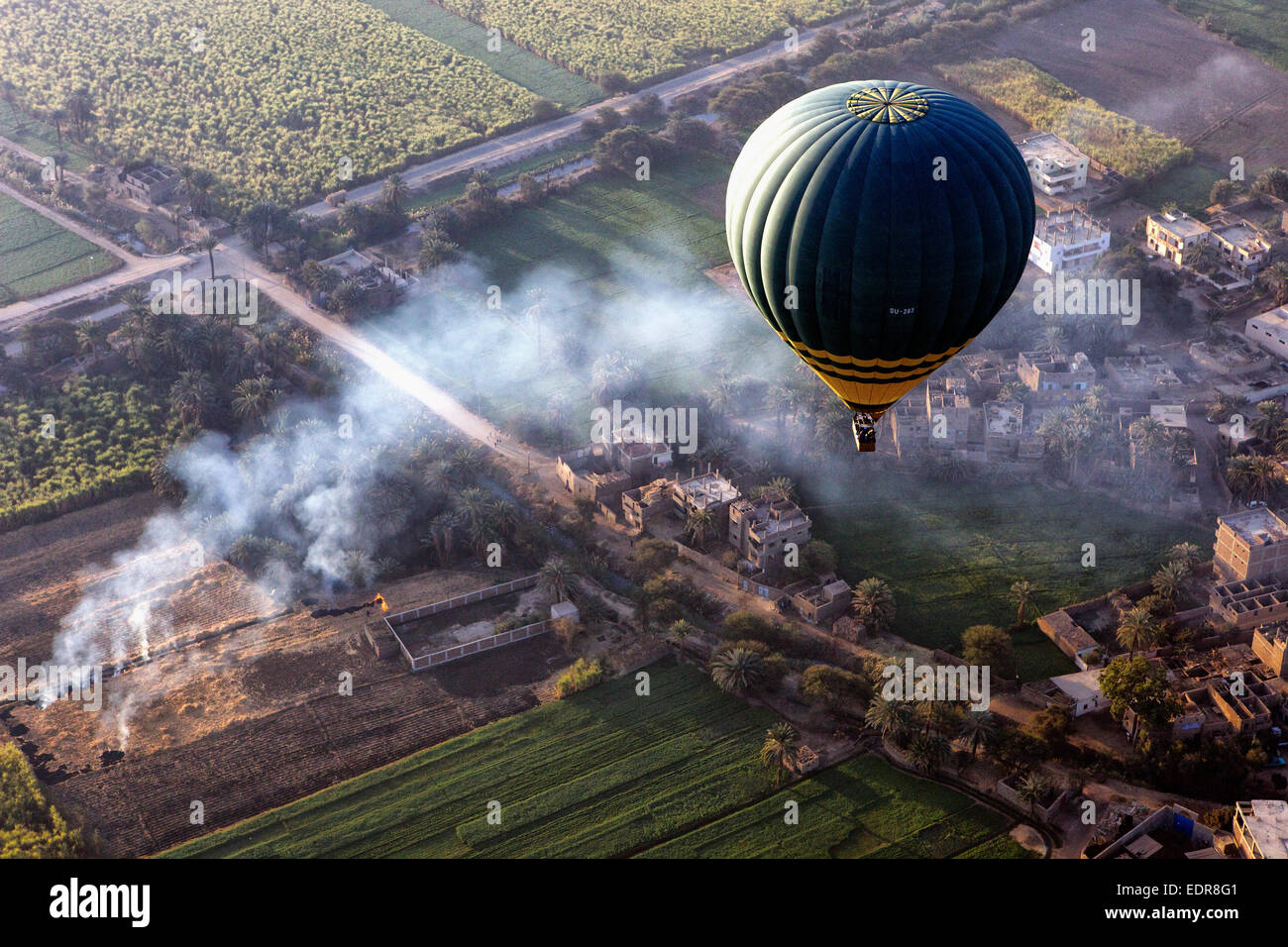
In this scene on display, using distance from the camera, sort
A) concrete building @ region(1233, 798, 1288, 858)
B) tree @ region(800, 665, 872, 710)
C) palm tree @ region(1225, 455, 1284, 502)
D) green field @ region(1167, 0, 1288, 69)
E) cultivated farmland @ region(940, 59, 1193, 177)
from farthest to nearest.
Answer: green field @ region(1167, 0, 1288, 69)
cultivated farmland @ region(940, 59, 1193, 177)
palm tree @ region(1225, 455, 1284, 502)
tree @ region(800, 665, 872, 710)
concrete building @ region(1233, 798, 1288, 858)

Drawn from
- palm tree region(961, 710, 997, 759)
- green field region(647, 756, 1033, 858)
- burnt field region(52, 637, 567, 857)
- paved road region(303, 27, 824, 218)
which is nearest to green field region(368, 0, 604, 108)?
paved road region(303, 27, 824, 218)

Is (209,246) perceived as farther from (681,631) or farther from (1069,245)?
(1069,245)

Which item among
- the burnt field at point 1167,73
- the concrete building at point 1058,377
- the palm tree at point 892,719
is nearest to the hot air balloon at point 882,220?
the palm tree at point 892,719

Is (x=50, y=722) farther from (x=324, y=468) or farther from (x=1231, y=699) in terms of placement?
(x=1231, y=699)

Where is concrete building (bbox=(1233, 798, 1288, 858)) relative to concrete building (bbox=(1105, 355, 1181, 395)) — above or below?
below

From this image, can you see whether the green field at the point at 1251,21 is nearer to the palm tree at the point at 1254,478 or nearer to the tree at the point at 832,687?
the palm tree at the point at 1254,478

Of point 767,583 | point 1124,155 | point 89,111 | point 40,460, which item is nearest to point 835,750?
point 767,583

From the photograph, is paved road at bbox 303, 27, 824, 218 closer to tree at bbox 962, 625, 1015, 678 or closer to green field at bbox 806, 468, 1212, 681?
green field at bbox 806, 468, 1212, 681
